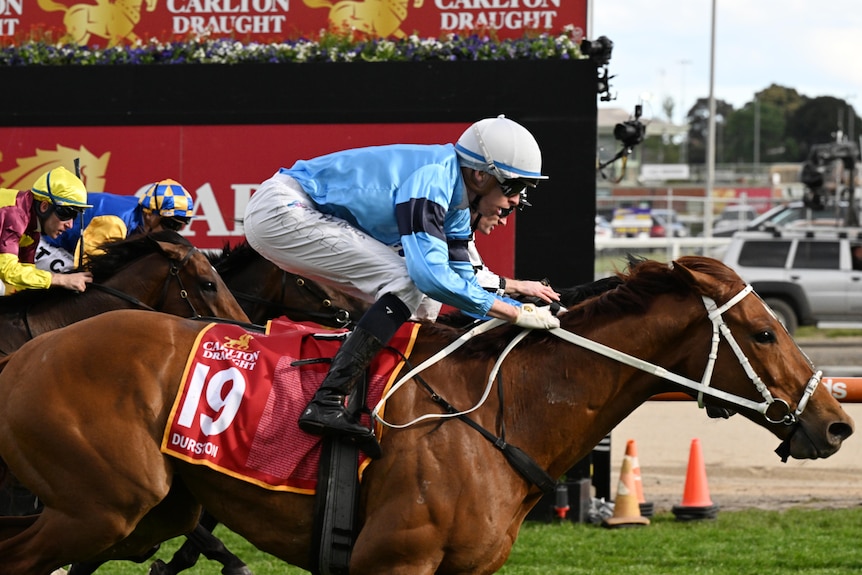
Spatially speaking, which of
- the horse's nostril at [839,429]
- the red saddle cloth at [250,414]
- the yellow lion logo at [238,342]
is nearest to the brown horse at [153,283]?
the yellow lion logo at [238,342]

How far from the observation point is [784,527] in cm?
785

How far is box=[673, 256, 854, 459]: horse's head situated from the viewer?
422 cm

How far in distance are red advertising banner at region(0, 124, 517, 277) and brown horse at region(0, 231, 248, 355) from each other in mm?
2068

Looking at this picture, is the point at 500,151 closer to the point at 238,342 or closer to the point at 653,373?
the point at 653,373

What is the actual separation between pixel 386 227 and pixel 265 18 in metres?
5.40

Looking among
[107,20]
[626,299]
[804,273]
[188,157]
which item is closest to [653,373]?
[626,299]

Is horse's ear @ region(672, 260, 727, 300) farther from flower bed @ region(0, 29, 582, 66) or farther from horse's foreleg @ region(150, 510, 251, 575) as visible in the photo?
flower bed @ region(0, 29, 582, 66)

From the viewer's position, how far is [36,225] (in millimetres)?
6477

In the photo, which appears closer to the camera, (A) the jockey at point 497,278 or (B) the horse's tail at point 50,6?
(A) the jockey at point 497,278

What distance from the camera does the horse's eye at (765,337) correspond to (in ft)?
14.0

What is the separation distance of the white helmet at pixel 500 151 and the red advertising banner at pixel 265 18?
15.3 ft

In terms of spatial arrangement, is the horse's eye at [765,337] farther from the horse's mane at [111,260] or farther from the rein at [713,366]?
the horse's mane at [111,260]

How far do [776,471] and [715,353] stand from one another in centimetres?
565

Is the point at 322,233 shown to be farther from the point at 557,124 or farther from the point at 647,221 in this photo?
the point at 647,221
